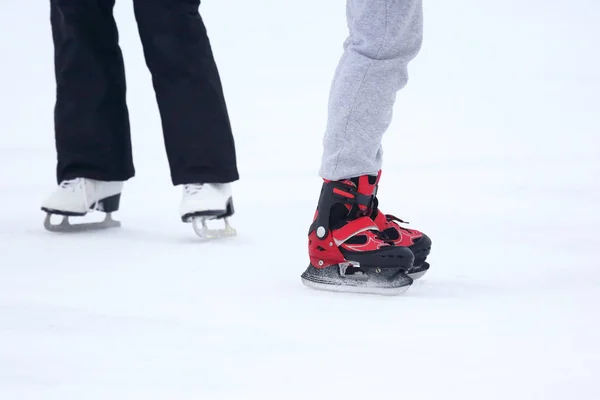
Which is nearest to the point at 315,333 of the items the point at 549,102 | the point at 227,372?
the point at 227,372

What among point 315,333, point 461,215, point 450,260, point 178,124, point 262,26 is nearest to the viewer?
point 315,333

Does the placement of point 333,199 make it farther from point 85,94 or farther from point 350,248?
point 85,94

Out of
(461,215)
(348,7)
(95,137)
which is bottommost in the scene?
(461,215)

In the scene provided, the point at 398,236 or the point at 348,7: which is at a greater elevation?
the point at 348,7

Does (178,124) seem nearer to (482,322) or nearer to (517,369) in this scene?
(482,322)

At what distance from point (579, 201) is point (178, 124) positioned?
0.93m

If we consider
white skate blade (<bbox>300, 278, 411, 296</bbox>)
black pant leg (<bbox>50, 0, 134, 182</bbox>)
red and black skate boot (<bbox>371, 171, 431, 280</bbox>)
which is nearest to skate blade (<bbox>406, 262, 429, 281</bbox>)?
red and black skate boot (<bbox>371, 171, 431, 280</bbox>)

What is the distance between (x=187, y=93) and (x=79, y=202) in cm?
33

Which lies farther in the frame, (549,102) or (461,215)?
(549,102)

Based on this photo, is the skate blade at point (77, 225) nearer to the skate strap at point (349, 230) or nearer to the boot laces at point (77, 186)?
the boot laces at point (77, 186)

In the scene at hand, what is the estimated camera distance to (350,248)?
1.40 metres

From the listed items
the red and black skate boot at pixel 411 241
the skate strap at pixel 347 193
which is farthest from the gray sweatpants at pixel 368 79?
the red and black skate boot at pixel 411 241

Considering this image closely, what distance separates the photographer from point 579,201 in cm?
218

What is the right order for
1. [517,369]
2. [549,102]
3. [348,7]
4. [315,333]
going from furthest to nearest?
[549,102], [348,7], [315,333], [517,369]
